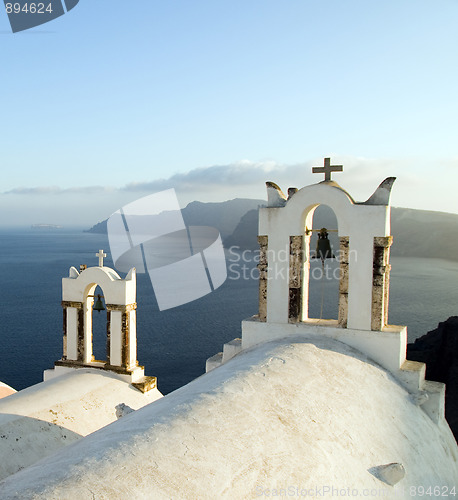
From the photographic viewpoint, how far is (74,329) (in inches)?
400

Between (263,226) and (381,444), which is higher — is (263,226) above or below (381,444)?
above

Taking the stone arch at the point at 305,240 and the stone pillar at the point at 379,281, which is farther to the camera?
the stone arch at the point at 305,240

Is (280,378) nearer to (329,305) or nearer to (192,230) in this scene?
(329,305)

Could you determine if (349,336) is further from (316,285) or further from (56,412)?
(316,285)

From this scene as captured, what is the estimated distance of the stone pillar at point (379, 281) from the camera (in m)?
7.39

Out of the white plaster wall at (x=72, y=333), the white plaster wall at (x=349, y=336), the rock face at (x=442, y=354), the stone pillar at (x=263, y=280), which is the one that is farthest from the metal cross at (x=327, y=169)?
the rock face at (x=442, y=354)

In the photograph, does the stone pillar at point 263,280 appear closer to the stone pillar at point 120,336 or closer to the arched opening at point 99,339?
the stone pillar at point 120,336

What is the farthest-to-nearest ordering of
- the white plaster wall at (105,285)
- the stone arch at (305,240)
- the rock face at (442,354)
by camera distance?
the rock face at (442,354), the white plaster wall at (105,285), the stone arch at (305,240)

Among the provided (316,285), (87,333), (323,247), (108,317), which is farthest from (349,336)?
(316,285)

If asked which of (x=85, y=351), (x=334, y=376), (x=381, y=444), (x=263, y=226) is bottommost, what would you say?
(x=85, y=351)

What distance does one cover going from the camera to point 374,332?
7.39 metres

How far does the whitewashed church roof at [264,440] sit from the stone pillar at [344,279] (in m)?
0.67

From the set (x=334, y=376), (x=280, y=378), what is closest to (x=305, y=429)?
(x=280, y=378)

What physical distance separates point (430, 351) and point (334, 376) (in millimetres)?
30106
